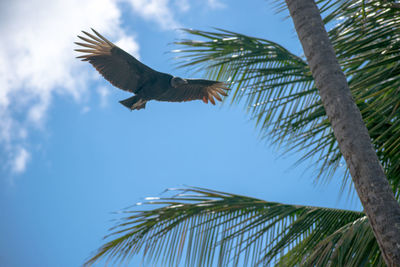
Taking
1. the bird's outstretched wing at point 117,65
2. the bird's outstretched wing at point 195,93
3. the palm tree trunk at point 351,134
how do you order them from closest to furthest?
1. the palm tree trunk at point 351,134
2. the bird's outstretched wing at point 117,65
3. the bird's outstretched wing at point 195,93

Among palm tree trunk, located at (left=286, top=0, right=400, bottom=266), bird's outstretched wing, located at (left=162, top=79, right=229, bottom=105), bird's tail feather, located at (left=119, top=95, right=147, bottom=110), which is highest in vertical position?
bird's outstretched wing, located at (left=162, top=79, right=229, bottom=105)

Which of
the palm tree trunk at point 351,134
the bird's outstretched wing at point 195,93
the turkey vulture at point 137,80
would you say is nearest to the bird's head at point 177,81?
the turkey vulture at point 137,80

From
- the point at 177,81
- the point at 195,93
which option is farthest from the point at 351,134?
the point at 195,93

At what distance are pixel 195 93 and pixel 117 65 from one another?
43.0 inches

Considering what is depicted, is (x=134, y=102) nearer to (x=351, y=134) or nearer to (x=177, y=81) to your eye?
(x=177, y=81)

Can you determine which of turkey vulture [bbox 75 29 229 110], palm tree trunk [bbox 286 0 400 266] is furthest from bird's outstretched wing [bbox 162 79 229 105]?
palm tree trunk [bbox 286 0 400 266]

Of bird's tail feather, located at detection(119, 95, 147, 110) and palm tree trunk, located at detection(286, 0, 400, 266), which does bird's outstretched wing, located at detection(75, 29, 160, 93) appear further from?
palm tree trunk, located at detection(286, 0, 400, 266)

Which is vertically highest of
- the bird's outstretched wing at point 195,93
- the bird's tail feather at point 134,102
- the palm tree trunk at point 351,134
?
the bird's outstretched wing at point 195,93

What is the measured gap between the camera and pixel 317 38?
2857 millimetres

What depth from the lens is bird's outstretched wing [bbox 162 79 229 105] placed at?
5.75 metres

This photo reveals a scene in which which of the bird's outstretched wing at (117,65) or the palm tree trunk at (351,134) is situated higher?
the bird's outstretched wing at (117,65)

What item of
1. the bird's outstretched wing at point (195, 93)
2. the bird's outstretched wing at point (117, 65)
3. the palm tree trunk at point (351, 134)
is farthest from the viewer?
the bird's outstretched wing at point (195, 93)

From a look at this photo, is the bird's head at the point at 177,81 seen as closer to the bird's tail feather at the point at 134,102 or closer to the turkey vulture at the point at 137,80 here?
the turkey vulture at the point at 137,80

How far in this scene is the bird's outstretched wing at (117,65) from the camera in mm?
5117
